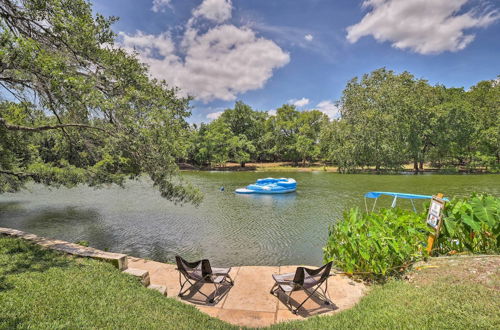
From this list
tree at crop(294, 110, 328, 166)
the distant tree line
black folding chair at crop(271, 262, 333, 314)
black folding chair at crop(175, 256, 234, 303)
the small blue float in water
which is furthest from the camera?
tree at crop(294, 110, 328, 166)

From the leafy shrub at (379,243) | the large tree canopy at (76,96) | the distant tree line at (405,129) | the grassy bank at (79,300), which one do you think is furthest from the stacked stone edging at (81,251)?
the distant tree line at (405,129)

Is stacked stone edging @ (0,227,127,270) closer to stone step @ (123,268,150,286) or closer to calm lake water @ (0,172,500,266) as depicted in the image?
stone step @ (123,268,150,286)

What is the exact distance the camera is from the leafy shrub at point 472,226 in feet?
19.7

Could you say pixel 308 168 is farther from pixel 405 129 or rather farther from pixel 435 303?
pixel 435 303

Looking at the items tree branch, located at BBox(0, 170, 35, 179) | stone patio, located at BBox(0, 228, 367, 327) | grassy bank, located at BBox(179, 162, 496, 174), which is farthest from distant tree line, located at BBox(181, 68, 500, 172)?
stone patio, located at BBox(0, 228, 367, 327)

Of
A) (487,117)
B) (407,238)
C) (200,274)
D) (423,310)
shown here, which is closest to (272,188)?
(407,238)

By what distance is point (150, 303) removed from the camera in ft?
15.0

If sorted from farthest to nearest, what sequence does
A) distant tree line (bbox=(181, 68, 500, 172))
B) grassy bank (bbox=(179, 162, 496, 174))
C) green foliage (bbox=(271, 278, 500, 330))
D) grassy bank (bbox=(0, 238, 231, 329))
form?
grassy bank (bbox=(179, 162, 496, 174)) → distant tree line (bbox=(181, 68, 500, 172)) → green foliage (bbox=(271, 278, 500, 330)) → grassy bank (bbox=(0, 238, 231, 329))

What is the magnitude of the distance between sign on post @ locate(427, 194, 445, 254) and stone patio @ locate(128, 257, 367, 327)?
1.96 m

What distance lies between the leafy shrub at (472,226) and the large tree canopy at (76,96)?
8230 mm

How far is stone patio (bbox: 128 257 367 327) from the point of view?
4980mm

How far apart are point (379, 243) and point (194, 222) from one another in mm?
11577

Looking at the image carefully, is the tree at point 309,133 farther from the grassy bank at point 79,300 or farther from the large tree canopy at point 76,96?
the grassy bank at point 79,300

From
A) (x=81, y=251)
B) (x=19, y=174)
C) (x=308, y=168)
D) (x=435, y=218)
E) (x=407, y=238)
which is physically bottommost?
(x=308, y=168)
